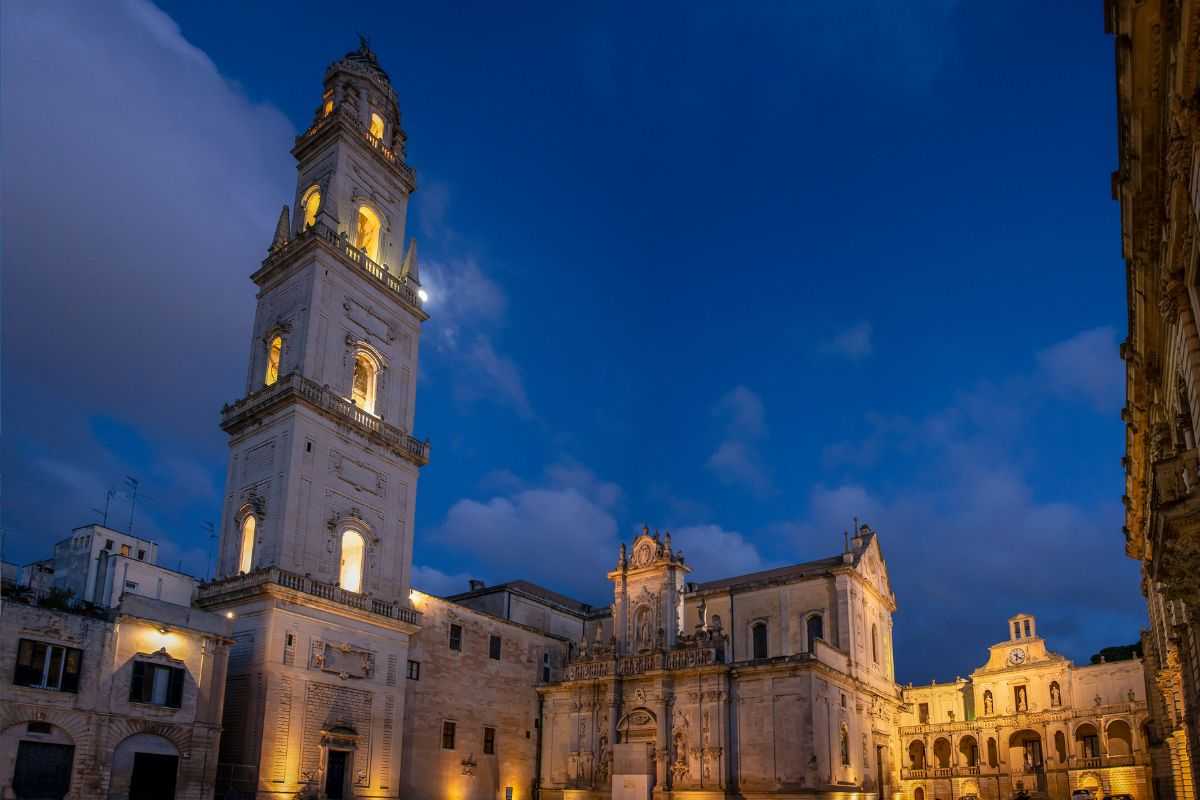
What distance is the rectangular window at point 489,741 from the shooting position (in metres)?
44.3

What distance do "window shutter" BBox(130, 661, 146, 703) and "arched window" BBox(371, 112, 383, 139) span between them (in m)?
29.7

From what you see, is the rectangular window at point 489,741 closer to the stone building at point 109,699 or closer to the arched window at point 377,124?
the stone building at point 109,699

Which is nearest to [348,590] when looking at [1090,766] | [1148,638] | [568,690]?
[568,690]

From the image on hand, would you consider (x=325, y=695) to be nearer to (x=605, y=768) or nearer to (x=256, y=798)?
(x=256, y=798)

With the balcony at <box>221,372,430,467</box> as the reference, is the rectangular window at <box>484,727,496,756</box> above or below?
below

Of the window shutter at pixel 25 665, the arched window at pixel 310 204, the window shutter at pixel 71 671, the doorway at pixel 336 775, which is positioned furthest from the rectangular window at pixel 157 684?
the arched window at pixel 310 204

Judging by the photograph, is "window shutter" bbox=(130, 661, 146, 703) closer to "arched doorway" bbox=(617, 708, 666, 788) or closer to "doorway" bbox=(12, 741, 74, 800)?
"doorway" bbox=(12, 741, 74, 800)

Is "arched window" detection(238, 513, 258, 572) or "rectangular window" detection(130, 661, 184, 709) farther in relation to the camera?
"arched window" detection(238, 513, 258, 572)

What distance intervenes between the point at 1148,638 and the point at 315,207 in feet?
150

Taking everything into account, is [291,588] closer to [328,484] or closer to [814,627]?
[328,484]

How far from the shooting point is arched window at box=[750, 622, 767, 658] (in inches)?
1980

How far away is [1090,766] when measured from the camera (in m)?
52.3

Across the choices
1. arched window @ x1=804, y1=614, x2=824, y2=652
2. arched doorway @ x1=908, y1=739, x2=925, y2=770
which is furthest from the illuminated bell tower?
arched doorway @ x1=908, y1=739, x2=925, y2=770

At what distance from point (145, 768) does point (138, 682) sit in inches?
104
